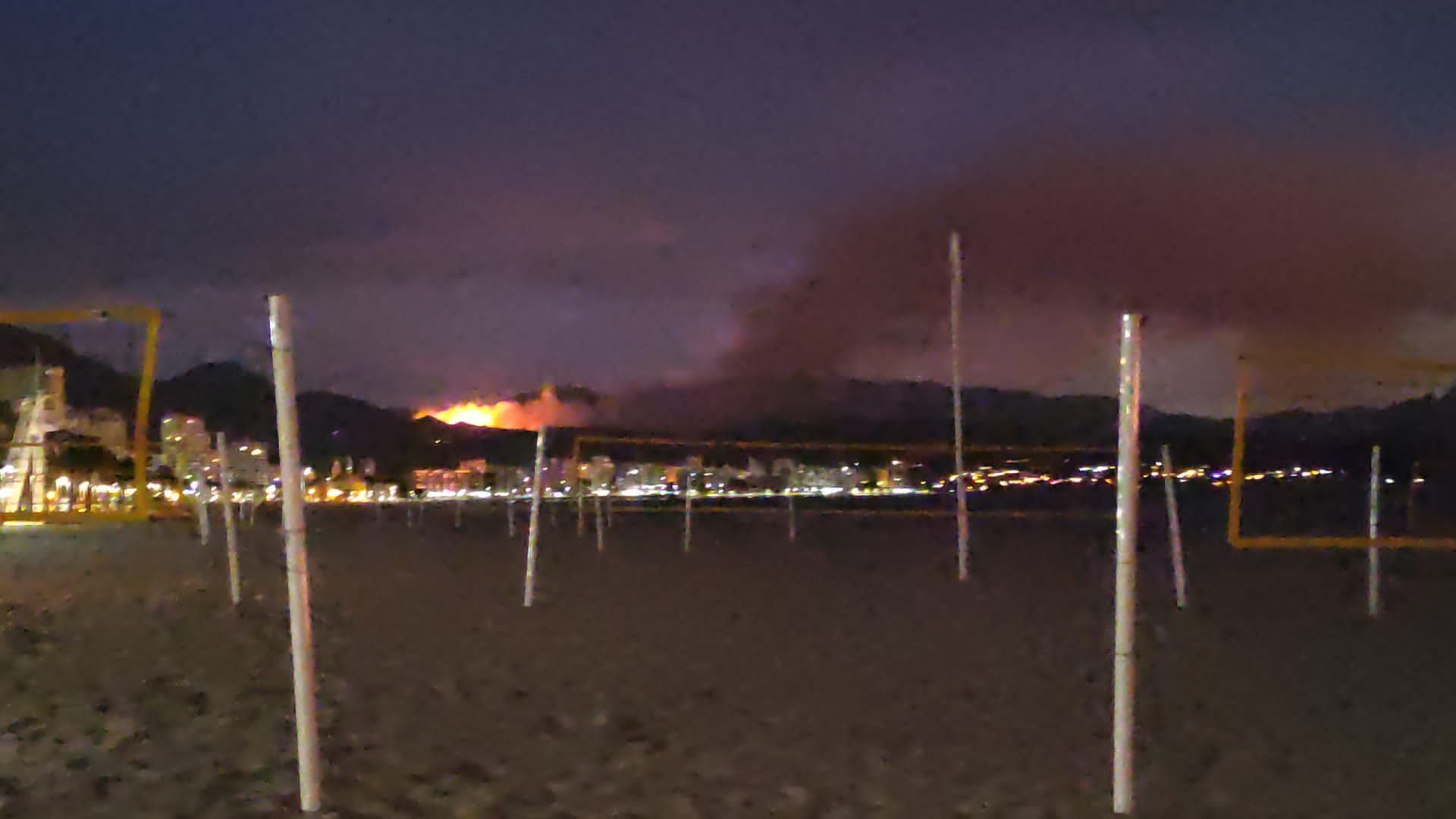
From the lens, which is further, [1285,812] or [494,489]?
[494,489]

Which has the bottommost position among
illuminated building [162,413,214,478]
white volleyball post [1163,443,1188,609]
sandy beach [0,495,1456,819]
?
sandy beach [0,495,1456,819]

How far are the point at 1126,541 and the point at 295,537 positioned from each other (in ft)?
8.00

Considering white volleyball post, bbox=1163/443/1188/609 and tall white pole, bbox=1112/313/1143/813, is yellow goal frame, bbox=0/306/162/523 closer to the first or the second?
tall white pole, bbox=1112/313/1143/813

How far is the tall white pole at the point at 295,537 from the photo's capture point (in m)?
3.97

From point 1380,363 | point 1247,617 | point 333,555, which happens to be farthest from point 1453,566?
point 333,555

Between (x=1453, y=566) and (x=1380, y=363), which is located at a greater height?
(x=1380, y=363)

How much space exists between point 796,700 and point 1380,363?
11.4 feet

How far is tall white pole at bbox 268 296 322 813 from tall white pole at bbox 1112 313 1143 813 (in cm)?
238

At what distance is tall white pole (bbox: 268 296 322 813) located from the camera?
3969mm

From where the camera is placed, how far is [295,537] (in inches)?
159

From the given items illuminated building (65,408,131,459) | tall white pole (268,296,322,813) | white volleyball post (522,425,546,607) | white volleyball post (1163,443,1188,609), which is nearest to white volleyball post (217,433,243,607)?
white volleyball post (522,425,546,607)

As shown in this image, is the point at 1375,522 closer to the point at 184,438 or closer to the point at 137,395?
the point at 137,395

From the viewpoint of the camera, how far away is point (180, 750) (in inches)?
196

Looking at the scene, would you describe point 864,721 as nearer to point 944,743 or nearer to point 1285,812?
point 944,743
